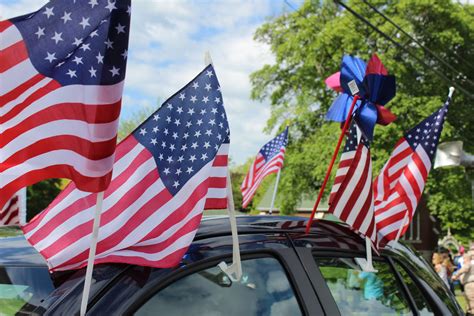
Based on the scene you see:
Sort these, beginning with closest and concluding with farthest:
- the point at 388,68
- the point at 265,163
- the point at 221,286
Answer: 1. the point at 221,286
2. the point at 265,163
3. the point at 388,68

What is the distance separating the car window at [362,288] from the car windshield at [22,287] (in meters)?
1.13

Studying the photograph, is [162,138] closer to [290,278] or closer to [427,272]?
[290,278]

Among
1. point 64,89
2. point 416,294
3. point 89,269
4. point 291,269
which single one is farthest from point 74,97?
point 416,294

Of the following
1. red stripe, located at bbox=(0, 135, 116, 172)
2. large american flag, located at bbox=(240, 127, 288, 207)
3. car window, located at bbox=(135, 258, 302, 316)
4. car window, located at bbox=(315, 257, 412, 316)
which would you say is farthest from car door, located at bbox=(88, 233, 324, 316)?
large american flag, located at bbox=(240, 127, 288, 207)

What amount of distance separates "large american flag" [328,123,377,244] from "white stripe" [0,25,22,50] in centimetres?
198

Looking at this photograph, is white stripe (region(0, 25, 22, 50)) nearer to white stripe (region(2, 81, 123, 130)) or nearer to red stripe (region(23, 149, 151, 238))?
white stripe (region(2, 81, 123, 130))

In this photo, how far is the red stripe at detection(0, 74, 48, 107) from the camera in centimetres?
220

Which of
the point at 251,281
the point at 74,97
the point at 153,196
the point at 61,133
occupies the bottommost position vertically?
the point at 251,281

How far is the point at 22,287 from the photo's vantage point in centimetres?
228

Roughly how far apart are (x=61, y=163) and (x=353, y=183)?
2066 millimetres

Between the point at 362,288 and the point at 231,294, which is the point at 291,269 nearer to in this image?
the point at 231,294

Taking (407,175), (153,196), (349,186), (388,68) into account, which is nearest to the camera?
(153,196)

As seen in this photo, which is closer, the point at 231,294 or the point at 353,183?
the point at 231,294

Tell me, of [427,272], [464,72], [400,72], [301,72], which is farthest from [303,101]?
[427,272]
